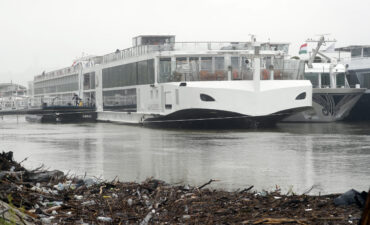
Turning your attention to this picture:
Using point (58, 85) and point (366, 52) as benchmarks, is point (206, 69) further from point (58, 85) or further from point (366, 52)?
point (58, 85)

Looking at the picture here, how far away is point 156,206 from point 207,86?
18472 mm

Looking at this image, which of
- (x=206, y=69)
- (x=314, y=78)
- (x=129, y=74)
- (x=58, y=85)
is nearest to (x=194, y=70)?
(x=206, y=69)

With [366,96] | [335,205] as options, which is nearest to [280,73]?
[366,96]

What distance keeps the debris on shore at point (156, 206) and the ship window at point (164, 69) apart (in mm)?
20227

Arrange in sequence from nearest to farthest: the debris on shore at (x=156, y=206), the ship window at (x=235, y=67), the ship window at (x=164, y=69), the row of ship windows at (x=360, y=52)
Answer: the debris on shore at (x=156, y=206) < the ship window at (x=235, y=67) < the ship window at (x=164, y=69) < the row of ship windows at (x=360, y=52)

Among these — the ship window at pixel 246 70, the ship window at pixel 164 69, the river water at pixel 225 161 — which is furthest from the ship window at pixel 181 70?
the river water at pixel 225 161

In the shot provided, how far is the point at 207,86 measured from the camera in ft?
80.8

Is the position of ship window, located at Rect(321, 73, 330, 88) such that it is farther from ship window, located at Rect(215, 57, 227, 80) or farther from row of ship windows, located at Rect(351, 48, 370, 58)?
ship window, located at Rect(215, 57, 227, 80)

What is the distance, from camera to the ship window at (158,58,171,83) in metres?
27.9

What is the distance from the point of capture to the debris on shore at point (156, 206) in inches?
218

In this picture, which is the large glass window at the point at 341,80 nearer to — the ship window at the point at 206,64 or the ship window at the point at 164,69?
the ship window at the point at 206,64

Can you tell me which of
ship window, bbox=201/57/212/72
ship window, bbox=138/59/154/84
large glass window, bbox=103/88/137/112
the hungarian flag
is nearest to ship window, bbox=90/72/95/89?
large glass window, bbox=103/88/137/112

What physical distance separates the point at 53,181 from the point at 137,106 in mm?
23751

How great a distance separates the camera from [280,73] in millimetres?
27234
